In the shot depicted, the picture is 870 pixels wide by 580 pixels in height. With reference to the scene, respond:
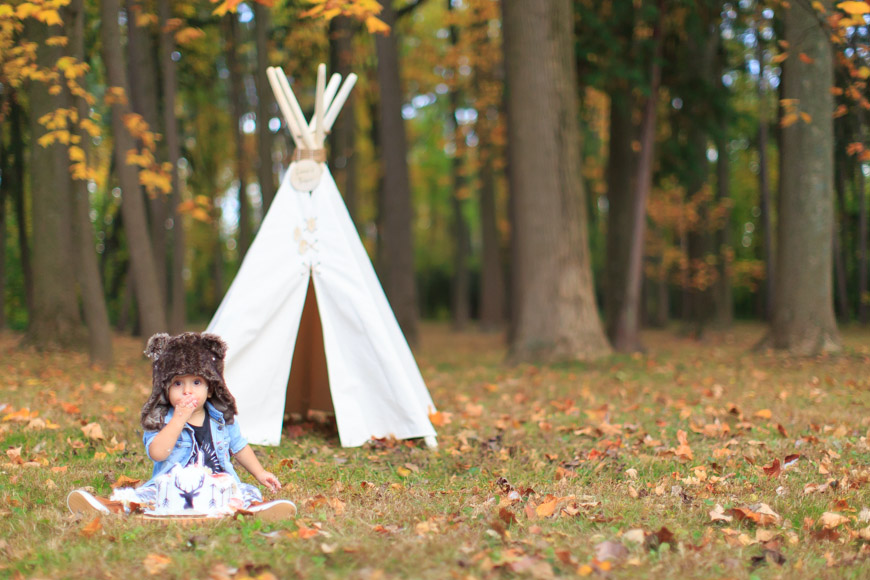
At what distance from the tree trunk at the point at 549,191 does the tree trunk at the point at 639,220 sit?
1.69 m

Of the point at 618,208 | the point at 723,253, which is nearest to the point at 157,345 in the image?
the point at 618,208

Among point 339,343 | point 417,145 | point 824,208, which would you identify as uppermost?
point 417,145

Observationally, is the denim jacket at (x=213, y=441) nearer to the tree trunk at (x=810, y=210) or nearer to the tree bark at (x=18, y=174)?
the tree trunk at (x=810, y=210)

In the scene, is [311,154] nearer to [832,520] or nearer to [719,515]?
[719,515]

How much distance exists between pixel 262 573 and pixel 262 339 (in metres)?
2.86

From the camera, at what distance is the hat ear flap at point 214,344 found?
3.63m

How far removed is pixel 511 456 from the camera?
16.8 ft

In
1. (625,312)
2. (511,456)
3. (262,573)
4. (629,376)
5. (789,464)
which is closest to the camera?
(262,573)

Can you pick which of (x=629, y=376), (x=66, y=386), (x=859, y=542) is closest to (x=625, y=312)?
(x=629, y=376)

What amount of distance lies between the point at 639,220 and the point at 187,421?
9.25m

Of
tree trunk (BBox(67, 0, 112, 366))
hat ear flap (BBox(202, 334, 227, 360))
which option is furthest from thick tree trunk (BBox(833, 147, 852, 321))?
hat ear flap (BBox(202, 334, 227, 360))

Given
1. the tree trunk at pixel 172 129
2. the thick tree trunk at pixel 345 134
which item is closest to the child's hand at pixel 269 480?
the tree trunk at pixel 172 129

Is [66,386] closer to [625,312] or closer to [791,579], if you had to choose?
[791,579]

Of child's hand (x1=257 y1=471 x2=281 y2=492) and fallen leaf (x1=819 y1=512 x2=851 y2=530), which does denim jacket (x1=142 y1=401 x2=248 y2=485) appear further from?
fallen leaf (x1=819 y1=512 x2=851 y2=530)
